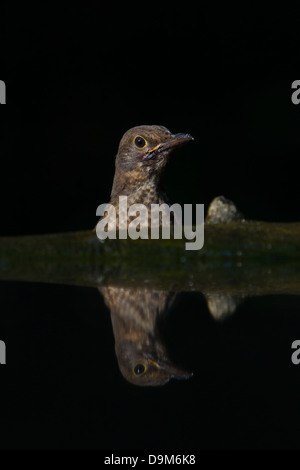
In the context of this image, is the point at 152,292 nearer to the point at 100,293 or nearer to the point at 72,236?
the point at 100,293

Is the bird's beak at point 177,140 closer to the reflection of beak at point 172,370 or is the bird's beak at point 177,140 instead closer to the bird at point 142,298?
the bird at point 142,298

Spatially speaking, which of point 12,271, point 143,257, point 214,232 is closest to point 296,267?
point 214,232

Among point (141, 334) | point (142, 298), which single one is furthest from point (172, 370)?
point (142, 298)

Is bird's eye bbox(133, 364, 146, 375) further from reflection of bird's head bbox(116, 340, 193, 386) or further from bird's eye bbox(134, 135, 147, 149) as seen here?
bird's eye bbox(134, 135, 147, 149)

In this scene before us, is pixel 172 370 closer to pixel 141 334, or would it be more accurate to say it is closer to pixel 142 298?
pixel 141 334

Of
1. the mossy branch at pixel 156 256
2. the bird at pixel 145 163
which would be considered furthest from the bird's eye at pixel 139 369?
the bird at pixel 145 163

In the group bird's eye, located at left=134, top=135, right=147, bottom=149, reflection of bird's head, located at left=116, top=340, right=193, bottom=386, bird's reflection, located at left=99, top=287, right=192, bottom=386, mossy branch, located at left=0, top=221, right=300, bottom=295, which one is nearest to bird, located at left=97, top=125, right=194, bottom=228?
bird's eye, located at left=134, top=135, right=147, bottom=149
